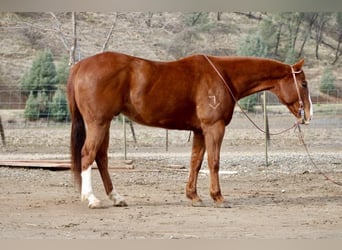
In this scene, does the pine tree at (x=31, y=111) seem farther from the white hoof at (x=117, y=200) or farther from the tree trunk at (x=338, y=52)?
the tree trunk at (x=338, y=52)

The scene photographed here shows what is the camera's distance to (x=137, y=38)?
31.6m

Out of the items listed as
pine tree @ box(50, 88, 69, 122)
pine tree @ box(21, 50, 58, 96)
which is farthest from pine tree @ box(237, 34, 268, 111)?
pine tree @ box(50, 88, 69, 122)

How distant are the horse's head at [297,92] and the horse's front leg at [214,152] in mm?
926

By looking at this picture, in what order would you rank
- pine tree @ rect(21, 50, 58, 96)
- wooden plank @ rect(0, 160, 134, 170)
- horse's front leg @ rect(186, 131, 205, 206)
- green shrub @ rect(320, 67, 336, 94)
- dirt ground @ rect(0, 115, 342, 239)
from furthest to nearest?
pine tree @ rect(21, 50, 58, 96) < green shrub @ rect(320, 67, 336, 94) < wooden plank @ rect(0, 160, 134, 170) < horse's front leg @ rect(186, 131, 205, 206) < dirt ground @ rect(0, 115, 342, 239)

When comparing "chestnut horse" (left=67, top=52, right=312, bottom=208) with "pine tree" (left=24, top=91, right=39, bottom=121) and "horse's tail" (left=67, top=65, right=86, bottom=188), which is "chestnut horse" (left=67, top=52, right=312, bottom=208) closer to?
"horse's tail" (left=67, top=65, right=86, bottom=188)

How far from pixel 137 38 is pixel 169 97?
78.8 feet

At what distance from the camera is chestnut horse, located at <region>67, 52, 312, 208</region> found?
7750 mm

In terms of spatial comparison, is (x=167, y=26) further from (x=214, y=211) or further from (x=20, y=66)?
(x=214, y=211)

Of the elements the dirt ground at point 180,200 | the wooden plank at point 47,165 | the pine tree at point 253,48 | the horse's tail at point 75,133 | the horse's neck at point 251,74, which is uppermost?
the horse's neck at point 251,74

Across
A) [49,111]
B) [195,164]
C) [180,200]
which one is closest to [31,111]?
[49,111]

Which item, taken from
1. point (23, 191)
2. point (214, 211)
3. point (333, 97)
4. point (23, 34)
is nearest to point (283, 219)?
point (214, 211)

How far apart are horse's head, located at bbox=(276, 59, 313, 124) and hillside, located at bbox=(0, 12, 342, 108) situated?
19767mm

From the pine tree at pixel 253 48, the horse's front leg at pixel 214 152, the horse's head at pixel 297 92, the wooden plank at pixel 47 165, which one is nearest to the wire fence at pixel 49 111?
the pine tree at pixel 253 48

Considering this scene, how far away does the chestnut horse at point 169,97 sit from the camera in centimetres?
775
